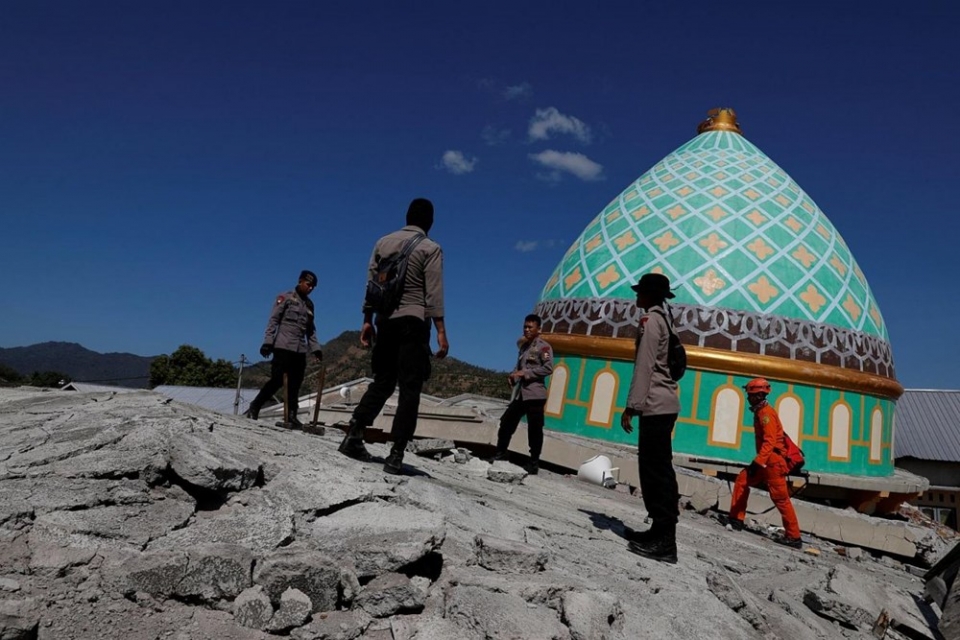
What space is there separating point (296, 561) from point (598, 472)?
5916 millimetres

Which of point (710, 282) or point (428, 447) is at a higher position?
point (710, 282)

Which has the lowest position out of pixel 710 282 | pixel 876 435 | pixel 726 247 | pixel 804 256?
pixel 876 435

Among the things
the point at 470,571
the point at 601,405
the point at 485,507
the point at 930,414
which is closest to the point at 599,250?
the point at 601,405

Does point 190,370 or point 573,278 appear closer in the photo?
point 573,278

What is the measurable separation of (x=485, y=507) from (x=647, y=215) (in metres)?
9.04

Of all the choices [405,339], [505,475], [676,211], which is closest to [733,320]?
[676,211]

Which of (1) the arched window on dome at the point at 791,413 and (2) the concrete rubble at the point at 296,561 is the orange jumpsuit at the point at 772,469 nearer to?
(2) the concrete rubble at the point at 296,561

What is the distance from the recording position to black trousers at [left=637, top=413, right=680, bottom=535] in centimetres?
394

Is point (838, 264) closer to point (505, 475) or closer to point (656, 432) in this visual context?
point (505, 475)

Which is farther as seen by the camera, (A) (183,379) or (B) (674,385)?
(A) (183,379)

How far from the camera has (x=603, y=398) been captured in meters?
10.9

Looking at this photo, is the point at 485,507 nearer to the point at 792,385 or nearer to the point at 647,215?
the point at 792,385

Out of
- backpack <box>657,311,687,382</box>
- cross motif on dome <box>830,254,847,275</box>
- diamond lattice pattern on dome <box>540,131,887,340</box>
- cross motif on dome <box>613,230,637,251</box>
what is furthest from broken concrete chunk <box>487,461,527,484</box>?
cross motif on dome <box>830,254,847,275</box>

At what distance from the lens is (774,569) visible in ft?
15.9
